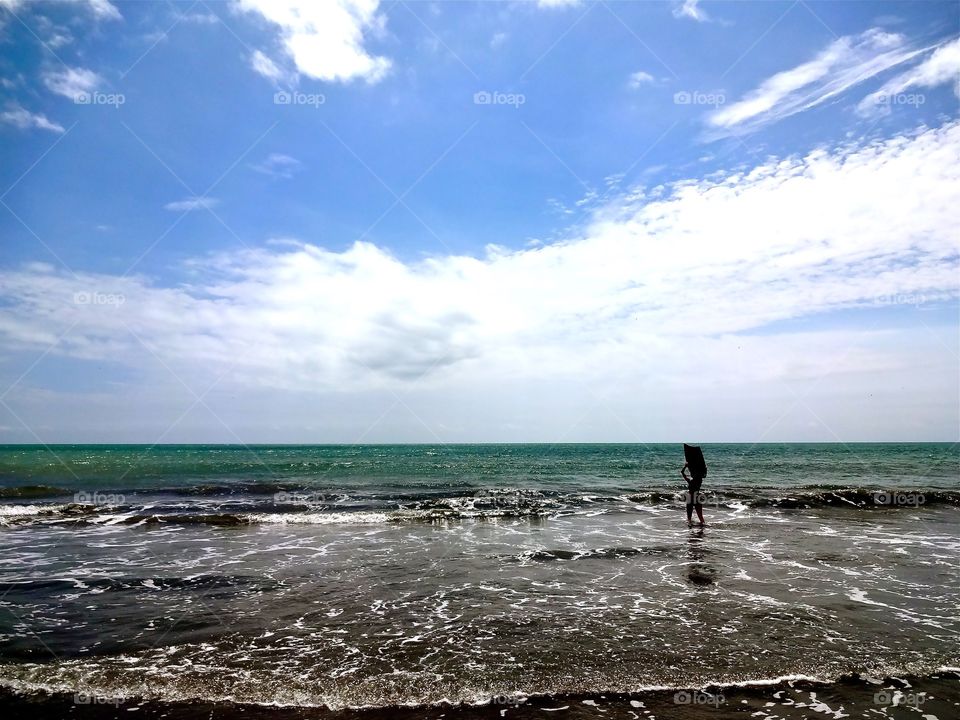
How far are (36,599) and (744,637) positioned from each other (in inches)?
518

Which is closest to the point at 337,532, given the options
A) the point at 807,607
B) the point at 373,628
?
the point at 373,628

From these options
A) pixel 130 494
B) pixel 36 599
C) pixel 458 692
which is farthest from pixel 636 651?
A: pixel 130 494

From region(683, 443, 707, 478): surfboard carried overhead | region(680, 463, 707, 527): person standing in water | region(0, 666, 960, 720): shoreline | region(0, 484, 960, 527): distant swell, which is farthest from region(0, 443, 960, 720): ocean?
region(683, 443, 707, 478): surfboard carried overhead

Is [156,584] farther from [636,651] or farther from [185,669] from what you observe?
[636,651]

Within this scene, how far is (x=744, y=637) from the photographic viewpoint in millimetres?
7797

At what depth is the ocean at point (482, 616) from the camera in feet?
20.4

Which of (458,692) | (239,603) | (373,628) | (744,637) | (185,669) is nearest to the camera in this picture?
(458,692)

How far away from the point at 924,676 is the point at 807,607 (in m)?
2.61

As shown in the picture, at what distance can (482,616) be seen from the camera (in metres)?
8.98

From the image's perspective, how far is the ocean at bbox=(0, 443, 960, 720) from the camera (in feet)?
20.4

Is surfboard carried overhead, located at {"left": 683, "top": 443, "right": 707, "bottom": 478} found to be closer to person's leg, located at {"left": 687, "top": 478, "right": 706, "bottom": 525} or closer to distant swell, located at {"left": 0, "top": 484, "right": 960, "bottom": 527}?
person's leg, located at {"left": 687, "top": 478, "right": 706, "bottom": 525}

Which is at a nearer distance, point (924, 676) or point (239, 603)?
point (924, 676)

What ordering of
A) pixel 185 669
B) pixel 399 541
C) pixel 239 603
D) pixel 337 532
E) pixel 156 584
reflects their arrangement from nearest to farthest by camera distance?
1. pixel 185 669
2. pixel 239 603
3. pixel 156 584
4. pixel 399 541
5. pixel 337 532

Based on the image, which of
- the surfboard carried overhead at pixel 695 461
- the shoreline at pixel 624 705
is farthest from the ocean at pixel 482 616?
the surfboard carried overhead at pixel 695 461
